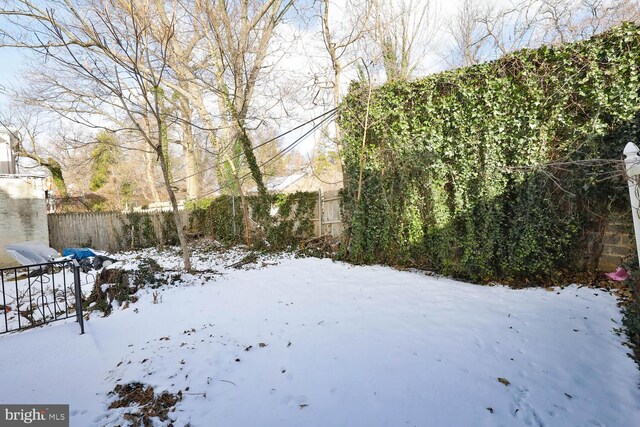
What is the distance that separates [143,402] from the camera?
2230mm

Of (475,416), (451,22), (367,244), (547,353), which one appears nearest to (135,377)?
(475,416)

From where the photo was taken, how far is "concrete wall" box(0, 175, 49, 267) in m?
8.37

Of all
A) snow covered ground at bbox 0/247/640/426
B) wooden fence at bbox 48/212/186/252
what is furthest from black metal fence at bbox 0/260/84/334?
wooden fence at bbox 48/212/186/252

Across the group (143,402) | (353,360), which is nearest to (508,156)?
(353,360)

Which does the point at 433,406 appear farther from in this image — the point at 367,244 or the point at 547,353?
the point at 367,244

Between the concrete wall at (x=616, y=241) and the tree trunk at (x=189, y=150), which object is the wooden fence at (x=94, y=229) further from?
the concrete wall at (x=616, y=241)

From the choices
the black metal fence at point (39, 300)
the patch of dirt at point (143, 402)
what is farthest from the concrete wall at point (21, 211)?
the patch of dirt at point (143, 402)

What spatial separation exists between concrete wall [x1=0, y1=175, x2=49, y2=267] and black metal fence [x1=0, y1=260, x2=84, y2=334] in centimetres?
113

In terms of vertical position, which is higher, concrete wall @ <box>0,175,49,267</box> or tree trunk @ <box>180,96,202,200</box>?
tree trunk @ <box>180,96,202,200</box>

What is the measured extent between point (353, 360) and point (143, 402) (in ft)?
5.45

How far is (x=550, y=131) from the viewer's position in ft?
14.3

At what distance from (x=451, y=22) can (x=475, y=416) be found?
11230mm

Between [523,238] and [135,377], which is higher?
[523,238]

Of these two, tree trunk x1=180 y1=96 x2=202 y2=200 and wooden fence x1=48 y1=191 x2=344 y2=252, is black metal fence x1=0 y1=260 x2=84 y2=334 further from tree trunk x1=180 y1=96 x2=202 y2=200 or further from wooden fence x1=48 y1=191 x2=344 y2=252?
tree trunk x1=180 y1=96 x2=202 y2=200
